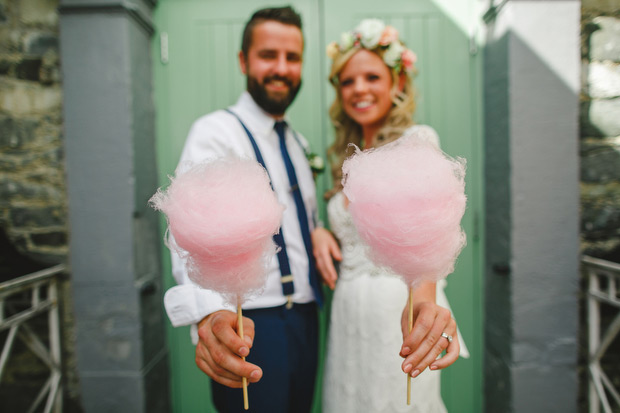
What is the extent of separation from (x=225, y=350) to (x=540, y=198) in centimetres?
191

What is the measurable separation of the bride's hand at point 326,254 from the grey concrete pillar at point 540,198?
3.75 feet

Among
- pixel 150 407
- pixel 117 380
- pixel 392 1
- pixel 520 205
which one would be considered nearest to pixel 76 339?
pixel 117 380

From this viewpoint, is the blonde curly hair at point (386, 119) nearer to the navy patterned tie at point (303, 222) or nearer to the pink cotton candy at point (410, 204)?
the navy patterned tie at point (303, 222)

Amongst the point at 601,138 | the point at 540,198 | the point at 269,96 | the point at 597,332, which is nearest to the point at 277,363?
the point at 269,96

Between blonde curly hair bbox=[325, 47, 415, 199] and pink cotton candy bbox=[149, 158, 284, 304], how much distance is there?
67 centimetres

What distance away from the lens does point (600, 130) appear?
200 centimetres

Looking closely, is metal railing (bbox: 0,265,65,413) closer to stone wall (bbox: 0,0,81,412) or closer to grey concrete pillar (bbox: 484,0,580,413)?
stone wall (bbox: 0,0,81,412)

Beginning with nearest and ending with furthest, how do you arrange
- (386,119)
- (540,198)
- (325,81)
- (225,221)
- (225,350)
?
(225,221)
(225,350)
(386,119)
(540,198)
(325,81)

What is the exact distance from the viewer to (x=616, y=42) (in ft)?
6.48

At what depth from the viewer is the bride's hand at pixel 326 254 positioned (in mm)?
1512

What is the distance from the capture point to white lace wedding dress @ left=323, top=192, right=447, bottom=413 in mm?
1443

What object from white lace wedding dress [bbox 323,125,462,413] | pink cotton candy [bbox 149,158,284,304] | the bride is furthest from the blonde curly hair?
pink cotton candy [bbox 149,158,284,304]

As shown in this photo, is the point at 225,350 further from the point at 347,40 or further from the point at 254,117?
the point at 347,40

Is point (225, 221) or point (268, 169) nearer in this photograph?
point (225, 221)
